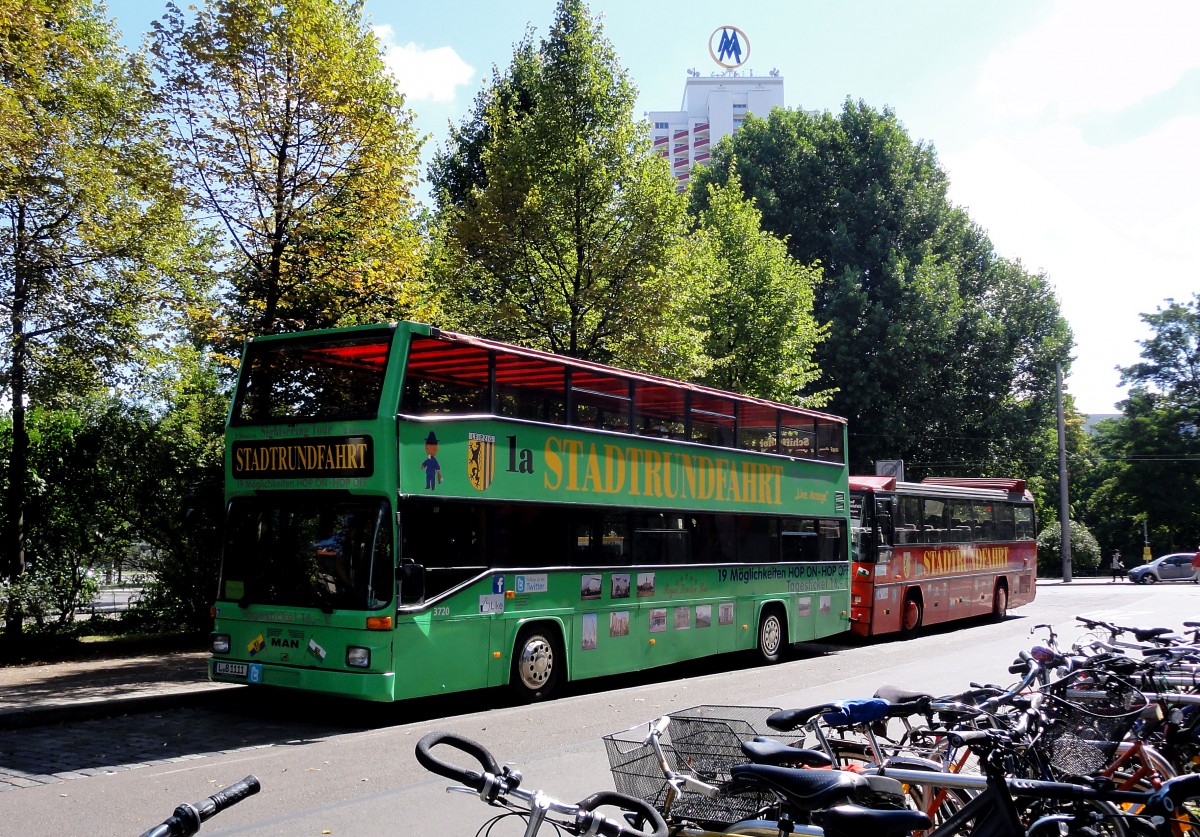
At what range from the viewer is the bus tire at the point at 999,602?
25.0m

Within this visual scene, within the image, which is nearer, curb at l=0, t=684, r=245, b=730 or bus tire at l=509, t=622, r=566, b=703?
curb at l=0, t=684, r=245, b=730

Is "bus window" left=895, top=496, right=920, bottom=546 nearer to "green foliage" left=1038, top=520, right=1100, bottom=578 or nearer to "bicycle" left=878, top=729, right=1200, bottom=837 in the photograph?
"bicycle" left=878, top=729, right=1200, bottom=837

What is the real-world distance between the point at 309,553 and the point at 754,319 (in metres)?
19.7

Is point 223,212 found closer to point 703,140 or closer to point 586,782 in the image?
point 586,782

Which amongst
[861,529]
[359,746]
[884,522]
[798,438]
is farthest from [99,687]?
[884,522]

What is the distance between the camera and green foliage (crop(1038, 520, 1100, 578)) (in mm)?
51938

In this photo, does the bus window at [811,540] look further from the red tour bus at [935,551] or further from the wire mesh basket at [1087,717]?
the wire mesh basket at [1087,717]

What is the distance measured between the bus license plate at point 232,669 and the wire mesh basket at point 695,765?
7324 mm

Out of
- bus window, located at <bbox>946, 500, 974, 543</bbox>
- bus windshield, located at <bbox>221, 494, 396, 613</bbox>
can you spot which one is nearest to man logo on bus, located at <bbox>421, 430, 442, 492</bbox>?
bus windshield, located at <bbox>221, 494, 396, 613</bbox>

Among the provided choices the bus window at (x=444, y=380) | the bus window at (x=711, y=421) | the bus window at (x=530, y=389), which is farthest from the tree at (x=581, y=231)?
the bus window at (x=444, y=380)

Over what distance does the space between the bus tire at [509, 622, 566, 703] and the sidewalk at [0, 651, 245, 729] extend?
3502 millimetres

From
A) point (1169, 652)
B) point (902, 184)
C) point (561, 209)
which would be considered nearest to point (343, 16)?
point (561, 209)

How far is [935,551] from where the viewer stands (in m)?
21.7

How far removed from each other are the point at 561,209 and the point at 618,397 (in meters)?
7.55
